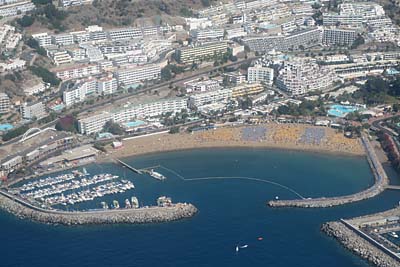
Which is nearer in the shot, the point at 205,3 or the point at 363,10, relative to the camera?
the point at 363,10

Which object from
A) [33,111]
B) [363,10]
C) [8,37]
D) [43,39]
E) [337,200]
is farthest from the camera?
[363,10]

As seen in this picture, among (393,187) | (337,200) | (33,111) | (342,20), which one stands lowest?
(393,187)

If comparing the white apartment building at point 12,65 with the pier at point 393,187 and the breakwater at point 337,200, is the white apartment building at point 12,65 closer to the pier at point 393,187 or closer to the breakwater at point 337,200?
the breakwater at point 337,200

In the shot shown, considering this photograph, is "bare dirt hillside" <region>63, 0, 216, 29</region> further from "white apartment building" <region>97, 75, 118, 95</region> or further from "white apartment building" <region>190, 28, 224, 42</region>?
"white apartment building" <region>97, 75, 118, 95</region>

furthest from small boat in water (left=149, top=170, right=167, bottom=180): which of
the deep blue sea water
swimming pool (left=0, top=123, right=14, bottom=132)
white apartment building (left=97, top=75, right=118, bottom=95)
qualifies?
white apartment building (left=97, top=75, right=118, bottom=95)

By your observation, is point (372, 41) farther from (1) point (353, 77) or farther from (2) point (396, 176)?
(2) point (396, 176)

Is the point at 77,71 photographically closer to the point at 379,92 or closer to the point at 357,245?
the point at 379,92

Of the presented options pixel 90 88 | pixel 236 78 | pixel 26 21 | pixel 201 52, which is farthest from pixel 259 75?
pixel 26 21
